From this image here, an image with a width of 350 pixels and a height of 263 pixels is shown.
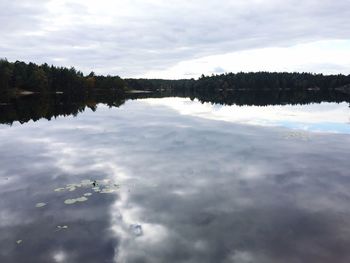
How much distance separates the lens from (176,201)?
17.8m

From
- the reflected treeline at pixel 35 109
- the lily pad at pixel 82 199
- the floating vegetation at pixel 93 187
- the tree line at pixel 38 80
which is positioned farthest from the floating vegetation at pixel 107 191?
the tree line at pixel 38 80

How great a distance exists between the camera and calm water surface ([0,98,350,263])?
12656 millimetres

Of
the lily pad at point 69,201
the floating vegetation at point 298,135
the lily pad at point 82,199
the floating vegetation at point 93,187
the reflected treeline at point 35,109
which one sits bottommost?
the reflected treeline at point 35,109

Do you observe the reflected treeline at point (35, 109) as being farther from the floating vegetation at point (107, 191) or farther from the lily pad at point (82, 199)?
the lily pad at point (82, 199)

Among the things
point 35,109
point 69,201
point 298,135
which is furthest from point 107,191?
point 35,109

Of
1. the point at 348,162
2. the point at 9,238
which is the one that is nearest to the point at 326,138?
the point at 348,162

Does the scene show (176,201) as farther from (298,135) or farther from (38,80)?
(38,80)

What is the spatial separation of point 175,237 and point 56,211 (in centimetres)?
615

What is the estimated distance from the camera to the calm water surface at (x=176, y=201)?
41.5 ft

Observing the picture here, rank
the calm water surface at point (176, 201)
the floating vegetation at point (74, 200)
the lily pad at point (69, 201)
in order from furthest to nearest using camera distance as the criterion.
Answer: the floating vegetation at point (74, 200) < the lily pad at point (69, 201) < the calm water surface at point (176, 201)

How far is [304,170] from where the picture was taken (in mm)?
24016

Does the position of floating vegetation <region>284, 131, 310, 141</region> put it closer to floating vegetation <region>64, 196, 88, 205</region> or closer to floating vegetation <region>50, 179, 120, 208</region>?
floating vegetation <region>50, 179, 120, 208</region>

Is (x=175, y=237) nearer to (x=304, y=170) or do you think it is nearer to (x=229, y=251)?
(x=229, y=251)

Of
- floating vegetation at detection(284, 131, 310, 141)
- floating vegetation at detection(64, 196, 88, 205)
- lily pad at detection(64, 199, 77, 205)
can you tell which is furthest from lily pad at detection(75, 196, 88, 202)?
floating vegetation at detection(284, 131, 310, 141)
